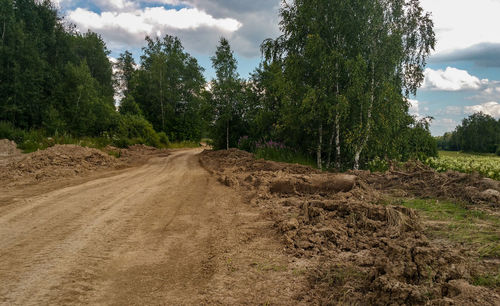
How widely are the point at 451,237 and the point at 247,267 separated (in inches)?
122

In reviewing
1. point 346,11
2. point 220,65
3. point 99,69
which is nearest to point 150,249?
point 346,11

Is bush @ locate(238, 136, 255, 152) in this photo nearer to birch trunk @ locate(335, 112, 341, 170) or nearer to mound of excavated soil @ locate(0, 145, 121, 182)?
birch trunk @ locate(335, 112, 341, 170)

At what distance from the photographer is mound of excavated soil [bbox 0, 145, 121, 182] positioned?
10086mm

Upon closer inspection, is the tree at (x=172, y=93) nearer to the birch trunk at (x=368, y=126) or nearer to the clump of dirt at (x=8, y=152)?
the clump of dirt at (x=8, y=152)

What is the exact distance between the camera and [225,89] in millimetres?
20938

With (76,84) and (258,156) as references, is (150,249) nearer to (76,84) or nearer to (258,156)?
(258,156)

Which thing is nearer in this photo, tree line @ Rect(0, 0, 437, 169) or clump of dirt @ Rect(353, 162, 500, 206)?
clump of dirt @ Rect(353, 162, 500, 206)

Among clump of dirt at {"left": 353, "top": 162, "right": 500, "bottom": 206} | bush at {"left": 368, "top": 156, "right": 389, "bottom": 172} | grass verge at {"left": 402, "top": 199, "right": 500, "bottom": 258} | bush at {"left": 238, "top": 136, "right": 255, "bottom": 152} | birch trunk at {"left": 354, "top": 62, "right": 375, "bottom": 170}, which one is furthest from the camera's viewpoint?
bush at {"left": 238, "top": 136, "right": 255, "bottom": 152}

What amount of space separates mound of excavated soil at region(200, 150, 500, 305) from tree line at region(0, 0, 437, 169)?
5.22m

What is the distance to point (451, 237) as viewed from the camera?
434cm

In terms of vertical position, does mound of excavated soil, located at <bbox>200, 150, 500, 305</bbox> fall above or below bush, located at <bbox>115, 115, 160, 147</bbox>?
below

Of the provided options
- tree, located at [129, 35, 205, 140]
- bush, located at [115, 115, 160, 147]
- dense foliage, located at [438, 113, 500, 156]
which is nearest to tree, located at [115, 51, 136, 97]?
tree, located at [129, 35, 205, 140]

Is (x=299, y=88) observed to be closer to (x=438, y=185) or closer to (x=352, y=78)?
(x=352, y=78)

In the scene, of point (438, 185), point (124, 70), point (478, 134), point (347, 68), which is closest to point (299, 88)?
point (347, 68)
